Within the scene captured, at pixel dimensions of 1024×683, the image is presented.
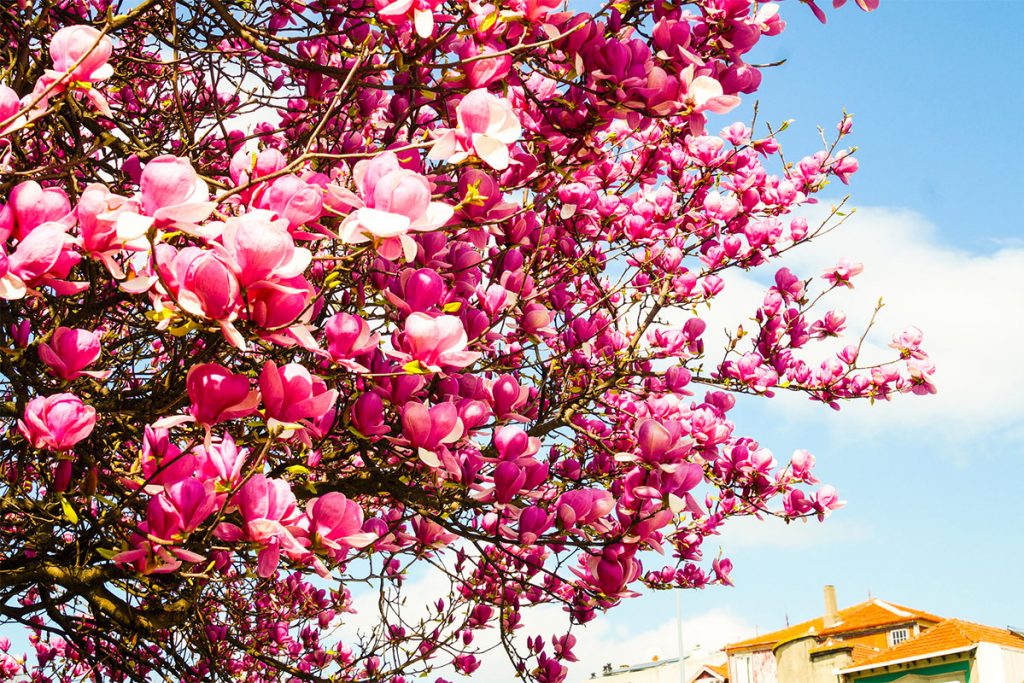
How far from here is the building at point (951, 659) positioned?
21312mm

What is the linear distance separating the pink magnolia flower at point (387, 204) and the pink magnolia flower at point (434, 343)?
0.21 m

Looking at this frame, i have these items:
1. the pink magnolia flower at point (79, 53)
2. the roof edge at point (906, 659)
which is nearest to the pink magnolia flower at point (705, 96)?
the pink magnolia flower at point (79, 53)

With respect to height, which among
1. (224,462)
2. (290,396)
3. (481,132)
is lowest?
(224,462)

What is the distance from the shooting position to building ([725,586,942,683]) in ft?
81.2

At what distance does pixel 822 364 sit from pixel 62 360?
444 centimetres

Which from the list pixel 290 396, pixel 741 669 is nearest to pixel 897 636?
pixel 741 669

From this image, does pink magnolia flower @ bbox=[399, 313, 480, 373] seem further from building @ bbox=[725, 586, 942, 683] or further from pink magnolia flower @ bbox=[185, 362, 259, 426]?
building @ bbox=[725, 586, 942, 683]

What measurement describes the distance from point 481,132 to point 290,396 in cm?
73

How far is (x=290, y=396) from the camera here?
185 centimetres

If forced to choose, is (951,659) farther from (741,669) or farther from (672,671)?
(672,671)

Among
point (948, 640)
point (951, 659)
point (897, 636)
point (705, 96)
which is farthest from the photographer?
point (897, 636)

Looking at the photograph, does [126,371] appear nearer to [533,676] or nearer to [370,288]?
[370,288]

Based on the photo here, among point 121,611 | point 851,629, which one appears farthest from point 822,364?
point 851,629

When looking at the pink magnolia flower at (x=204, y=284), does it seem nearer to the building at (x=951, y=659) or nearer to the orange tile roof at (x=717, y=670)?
the building at (x=951, y=659)
